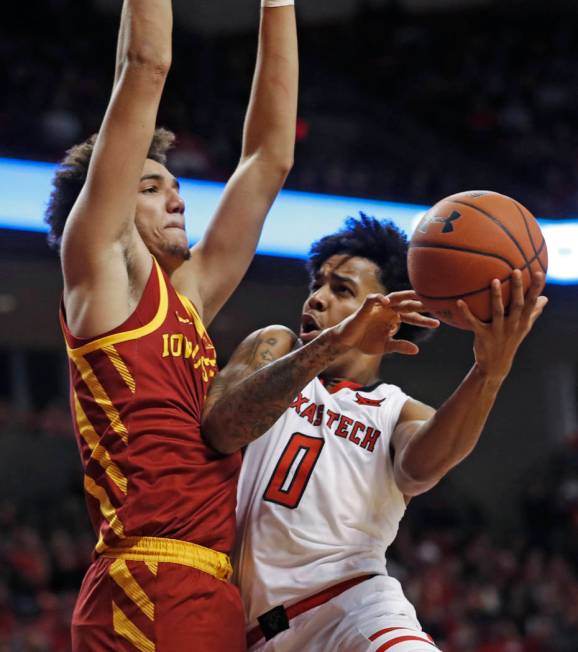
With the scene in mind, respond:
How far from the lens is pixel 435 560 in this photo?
12.1 meters

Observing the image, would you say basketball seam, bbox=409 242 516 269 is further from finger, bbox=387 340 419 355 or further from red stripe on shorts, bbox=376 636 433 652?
red stripe on shorts, bbox=376 636 433 652

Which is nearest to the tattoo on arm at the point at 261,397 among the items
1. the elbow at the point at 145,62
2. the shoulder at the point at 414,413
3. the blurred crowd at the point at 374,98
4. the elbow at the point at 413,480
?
the elbow at the point at 413,480

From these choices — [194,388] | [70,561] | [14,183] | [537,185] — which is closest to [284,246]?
[14,183]

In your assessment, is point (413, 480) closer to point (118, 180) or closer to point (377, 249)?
point (377, 249)

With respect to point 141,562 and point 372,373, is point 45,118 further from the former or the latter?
point 141,562

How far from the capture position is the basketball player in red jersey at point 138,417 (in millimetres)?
3029

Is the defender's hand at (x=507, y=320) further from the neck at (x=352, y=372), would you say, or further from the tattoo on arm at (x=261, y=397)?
the neck at (x=352, y=372)

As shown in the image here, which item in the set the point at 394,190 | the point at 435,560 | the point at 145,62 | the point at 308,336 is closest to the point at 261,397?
the point at 308,336

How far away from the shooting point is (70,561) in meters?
9.30

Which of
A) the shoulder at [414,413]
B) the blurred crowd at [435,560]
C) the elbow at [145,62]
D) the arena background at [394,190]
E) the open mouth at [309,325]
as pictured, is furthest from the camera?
the arena background at [394,190]

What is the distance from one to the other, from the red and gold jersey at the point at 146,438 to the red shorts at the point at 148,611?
104 mm

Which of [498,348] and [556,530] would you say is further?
[556,530]

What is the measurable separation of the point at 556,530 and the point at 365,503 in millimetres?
10963

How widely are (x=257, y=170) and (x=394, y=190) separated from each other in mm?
7857
